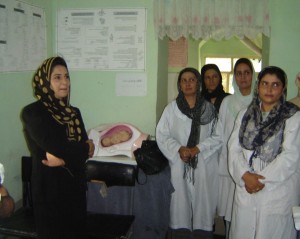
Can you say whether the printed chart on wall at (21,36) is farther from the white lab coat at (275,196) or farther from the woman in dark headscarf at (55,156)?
the white lab coat at (275,196)

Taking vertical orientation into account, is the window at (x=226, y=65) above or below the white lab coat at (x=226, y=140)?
above

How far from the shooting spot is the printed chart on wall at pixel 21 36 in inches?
85.2

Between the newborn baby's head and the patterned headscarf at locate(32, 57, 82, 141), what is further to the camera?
the newborn baby's head

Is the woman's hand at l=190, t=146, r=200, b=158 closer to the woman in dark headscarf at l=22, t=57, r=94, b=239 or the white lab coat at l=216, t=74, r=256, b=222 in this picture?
the white lab coat at l=216, t=74, r=256, b=222

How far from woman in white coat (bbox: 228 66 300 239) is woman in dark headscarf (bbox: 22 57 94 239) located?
3.28 feet


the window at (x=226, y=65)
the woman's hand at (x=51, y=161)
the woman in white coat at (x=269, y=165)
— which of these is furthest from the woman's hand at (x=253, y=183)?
the window at (x=226, y=65)

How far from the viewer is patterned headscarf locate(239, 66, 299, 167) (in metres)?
1.79

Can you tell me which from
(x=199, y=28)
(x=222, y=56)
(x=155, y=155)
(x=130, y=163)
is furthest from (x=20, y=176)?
(x=222, y=56)

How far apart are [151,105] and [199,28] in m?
0.84

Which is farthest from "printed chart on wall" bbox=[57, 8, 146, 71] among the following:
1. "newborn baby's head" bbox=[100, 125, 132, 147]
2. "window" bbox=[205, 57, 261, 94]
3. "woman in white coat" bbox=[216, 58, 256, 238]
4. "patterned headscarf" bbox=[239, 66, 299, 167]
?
"window" bbox=[205, 57, 261, 94]

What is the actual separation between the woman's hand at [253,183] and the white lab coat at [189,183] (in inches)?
23.5

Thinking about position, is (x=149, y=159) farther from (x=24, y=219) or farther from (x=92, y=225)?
(x=24, y=219)

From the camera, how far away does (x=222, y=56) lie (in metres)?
7.21

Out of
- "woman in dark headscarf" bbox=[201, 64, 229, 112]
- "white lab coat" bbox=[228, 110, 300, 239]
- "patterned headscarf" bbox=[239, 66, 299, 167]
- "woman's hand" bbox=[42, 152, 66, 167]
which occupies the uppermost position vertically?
"woman in dark headscarf" bbox=[201, 64, 229, 112]
